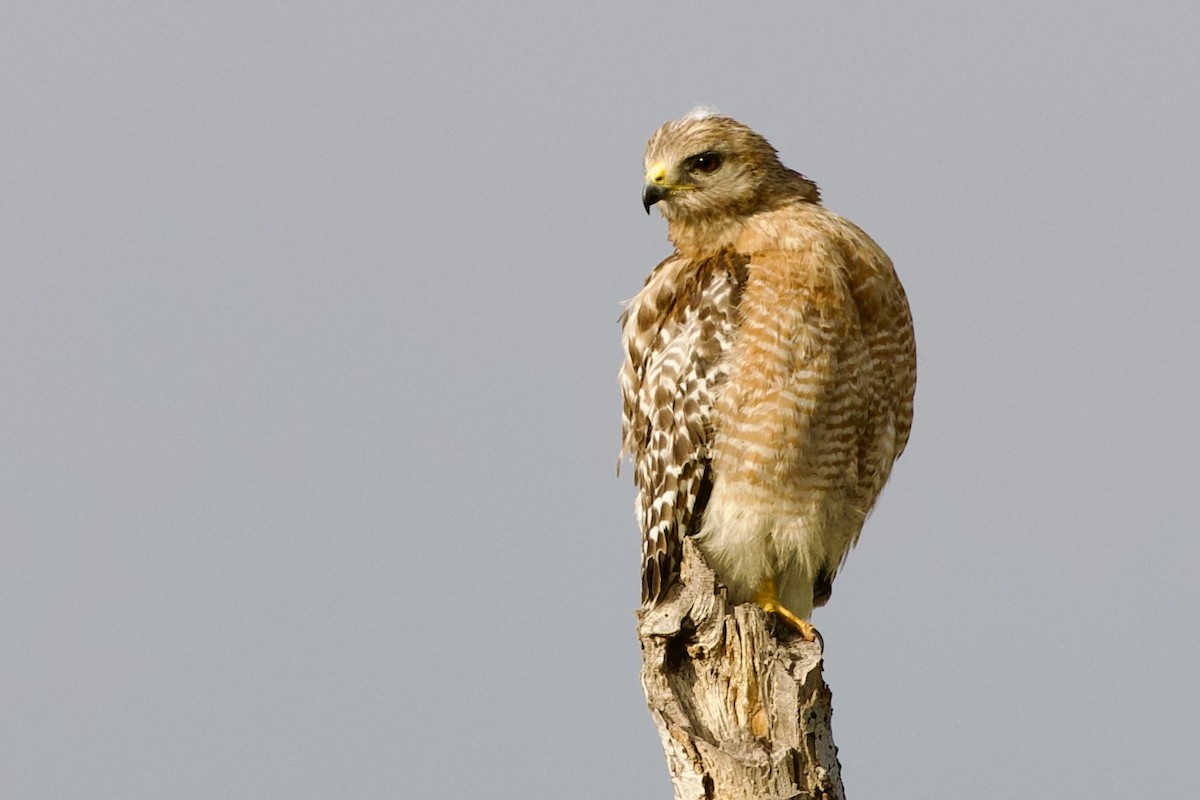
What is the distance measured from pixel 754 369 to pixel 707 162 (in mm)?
1102

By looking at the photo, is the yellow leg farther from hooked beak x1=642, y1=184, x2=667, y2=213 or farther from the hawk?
hooked beak x1=642, y1=184, x2=667, y2=213

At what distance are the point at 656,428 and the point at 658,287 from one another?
743mm

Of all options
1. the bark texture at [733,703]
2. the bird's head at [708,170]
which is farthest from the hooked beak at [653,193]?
the bark texture at [733,703]

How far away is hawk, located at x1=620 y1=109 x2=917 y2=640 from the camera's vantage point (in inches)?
304

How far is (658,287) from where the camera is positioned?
27.2 feet

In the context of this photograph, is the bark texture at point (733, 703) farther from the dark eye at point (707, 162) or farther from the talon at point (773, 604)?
the dark eye at point (707, 162)

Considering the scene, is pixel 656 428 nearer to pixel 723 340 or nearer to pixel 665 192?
pixel 723 340

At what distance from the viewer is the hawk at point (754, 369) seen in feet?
25.4

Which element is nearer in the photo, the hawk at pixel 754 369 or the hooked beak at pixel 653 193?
the hawk at pixel 754 369

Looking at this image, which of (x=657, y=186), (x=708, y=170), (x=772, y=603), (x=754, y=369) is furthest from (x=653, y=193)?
(x=772, y=603)

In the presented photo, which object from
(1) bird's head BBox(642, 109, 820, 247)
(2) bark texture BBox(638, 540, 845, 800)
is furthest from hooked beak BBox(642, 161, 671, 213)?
(2) bark texture BBox(638, 540, 845, 800)

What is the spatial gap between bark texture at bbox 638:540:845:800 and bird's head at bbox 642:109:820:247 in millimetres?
1872

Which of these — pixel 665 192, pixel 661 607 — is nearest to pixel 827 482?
pixel 661 607

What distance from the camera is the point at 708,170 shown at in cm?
811
